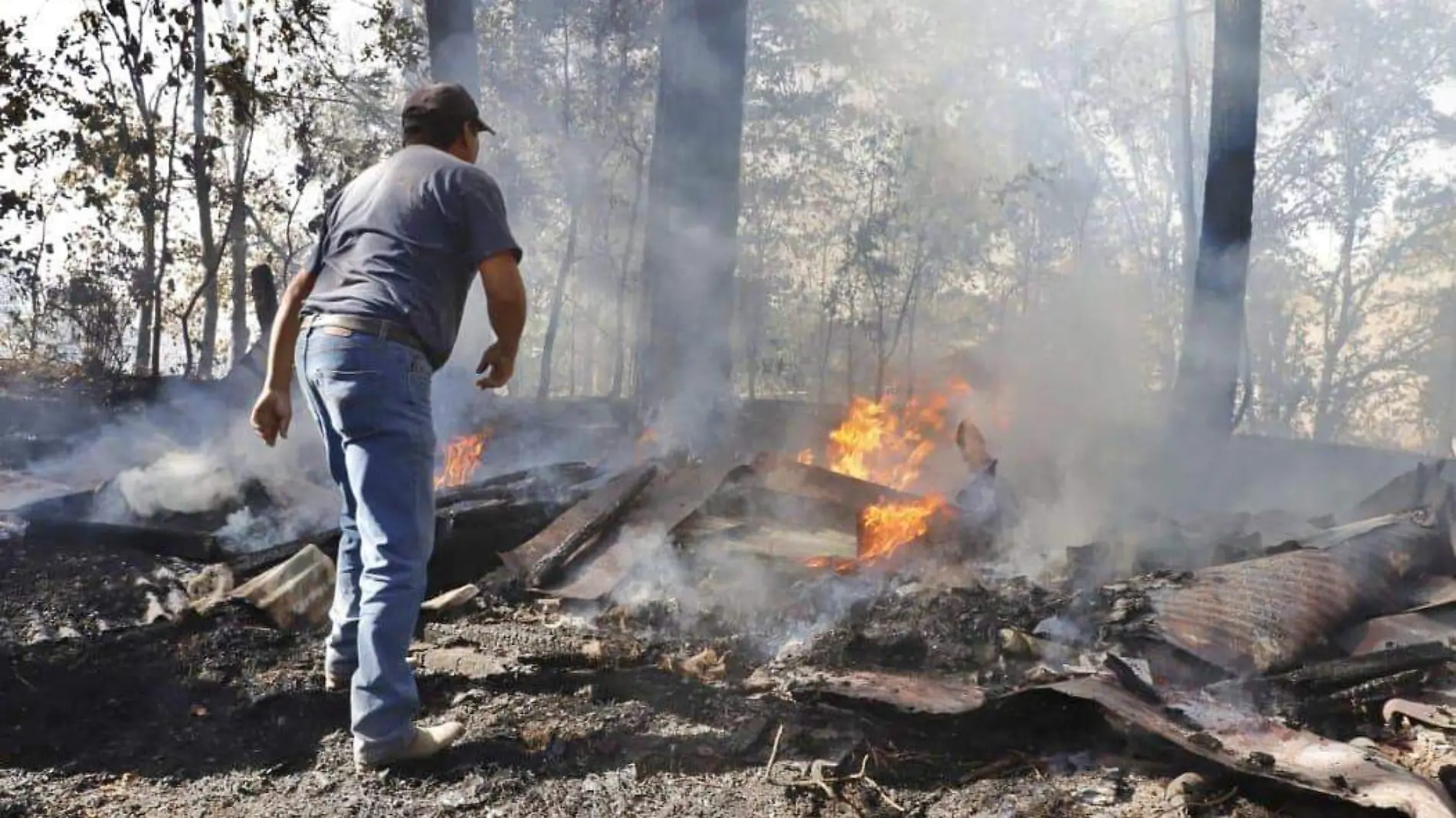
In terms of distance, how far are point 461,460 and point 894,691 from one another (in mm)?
5540

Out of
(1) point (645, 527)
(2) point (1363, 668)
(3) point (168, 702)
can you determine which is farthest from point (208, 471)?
(2) point (1363, 668)

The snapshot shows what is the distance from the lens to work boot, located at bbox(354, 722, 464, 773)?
2.67 metres

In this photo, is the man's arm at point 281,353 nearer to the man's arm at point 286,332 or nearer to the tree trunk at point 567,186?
the man's arm at point 286,332

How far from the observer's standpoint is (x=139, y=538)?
502cm

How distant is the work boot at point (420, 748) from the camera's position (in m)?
2.67

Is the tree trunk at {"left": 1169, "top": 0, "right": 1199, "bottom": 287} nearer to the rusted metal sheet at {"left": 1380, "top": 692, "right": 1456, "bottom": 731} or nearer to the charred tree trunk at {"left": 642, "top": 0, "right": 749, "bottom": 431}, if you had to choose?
the charred tree trunk at {"left": 642, "top": 0, "right": 749, "bottom": 431}

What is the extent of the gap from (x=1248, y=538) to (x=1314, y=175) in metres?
25.7

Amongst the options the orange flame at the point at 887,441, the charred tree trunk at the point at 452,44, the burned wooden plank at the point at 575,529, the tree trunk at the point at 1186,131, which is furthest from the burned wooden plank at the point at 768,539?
the tree trunk at the point at 1186,131

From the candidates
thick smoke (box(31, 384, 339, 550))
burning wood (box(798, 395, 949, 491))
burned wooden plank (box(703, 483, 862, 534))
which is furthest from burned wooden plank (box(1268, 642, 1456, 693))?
thick smoke (box(31, 384, 339, 550))

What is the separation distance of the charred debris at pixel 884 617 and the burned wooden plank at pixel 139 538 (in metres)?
0.01

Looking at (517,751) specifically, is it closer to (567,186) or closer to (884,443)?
(884,443)

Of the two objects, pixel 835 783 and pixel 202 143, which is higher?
pixel 202 143

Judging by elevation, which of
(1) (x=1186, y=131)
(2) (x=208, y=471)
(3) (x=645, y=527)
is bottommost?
(3) (x=645, y=527)

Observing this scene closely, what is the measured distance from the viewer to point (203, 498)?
5660 millimetres
